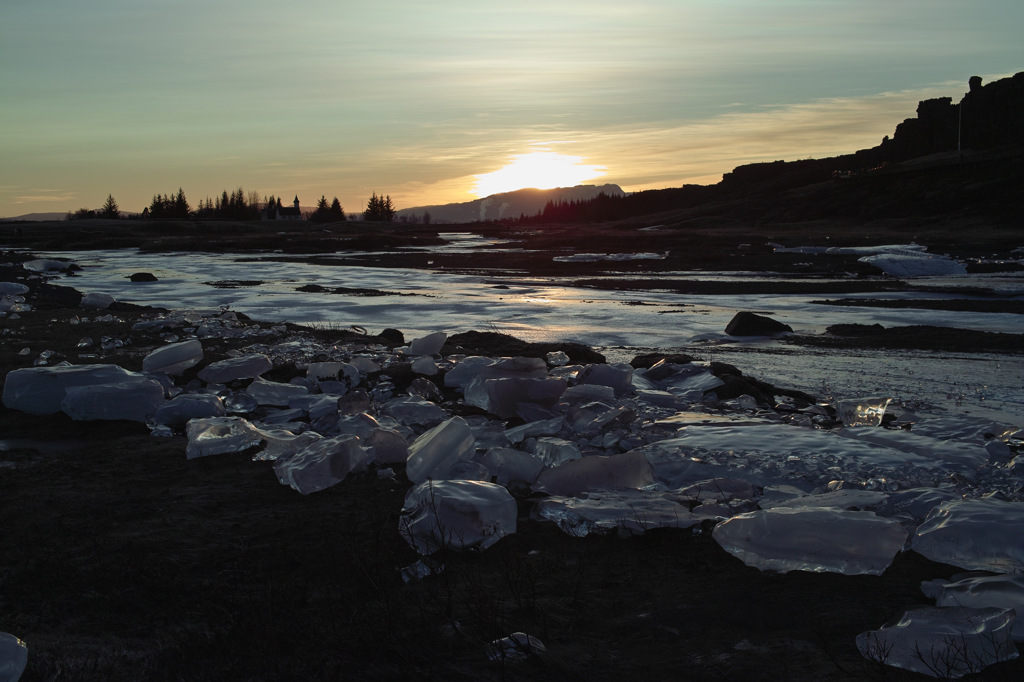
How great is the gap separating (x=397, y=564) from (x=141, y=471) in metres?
1.82

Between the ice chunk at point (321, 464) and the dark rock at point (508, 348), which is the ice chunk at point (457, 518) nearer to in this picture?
the ice chunk at point (321, 464)

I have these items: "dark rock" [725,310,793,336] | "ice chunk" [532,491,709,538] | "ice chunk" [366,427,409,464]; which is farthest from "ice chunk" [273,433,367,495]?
"dark rock" [725,310,793,336]

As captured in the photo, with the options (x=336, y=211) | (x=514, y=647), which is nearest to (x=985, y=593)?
(x=514, y=647)

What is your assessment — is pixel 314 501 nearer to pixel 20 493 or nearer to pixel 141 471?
pixel 141 471

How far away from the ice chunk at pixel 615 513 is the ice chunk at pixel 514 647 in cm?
90

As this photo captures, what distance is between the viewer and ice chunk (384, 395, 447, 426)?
485 centimetres

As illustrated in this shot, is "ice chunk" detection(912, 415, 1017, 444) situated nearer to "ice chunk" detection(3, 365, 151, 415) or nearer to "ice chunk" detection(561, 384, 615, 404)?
"ice chunk" detection(561, 384, 615, 404)

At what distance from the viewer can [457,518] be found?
290 centimetres

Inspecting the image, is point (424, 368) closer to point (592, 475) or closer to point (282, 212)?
point (592, 475)

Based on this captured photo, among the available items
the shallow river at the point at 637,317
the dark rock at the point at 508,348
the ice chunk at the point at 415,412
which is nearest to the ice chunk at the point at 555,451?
the ice chunk at the point at 415,412

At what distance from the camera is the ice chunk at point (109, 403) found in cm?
466

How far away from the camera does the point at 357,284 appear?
18.3 metres

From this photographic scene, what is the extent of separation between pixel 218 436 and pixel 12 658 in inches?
91.1

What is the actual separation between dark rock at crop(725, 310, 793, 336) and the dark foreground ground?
6644 mm
